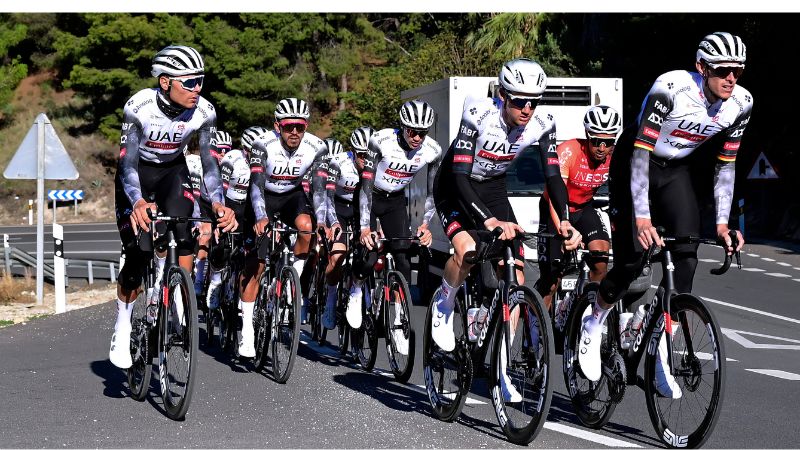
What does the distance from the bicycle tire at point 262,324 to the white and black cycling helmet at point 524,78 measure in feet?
10.9

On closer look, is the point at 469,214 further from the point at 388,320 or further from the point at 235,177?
the point at 235,177

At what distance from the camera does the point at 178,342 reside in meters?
8.35

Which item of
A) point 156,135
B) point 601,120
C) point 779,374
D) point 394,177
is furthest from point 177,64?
point 779,374

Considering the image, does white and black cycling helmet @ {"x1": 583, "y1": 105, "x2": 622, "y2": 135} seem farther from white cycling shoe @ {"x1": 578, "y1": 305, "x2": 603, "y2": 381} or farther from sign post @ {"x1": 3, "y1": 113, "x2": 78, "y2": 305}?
sign post @ {"x1": 3, "y1": 113, "x2": 78, "y2": 305}

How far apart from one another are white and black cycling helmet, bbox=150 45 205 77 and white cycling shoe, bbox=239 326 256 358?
2.79 metres

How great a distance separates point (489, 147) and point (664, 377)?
204cm

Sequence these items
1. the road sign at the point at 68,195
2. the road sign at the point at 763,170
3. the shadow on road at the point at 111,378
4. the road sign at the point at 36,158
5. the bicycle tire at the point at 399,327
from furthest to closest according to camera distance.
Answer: the road sign at the point at 68,195, the road sign at the point at 763,170, the road sign at the point at 36,158, the bicycle tire at the point at 399,327, the shadow on road at the point at 111,378

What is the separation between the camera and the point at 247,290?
11.1m

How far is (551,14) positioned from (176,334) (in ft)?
109

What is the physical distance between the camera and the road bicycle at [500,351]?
7109 mm

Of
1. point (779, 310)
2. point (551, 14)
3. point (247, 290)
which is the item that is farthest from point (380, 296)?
point (551, 14)

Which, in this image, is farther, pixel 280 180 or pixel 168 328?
pixel 280 180

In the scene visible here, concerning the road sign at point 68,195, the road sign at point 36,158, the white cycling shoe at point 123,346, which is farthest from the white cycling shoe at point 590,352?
the road sign at point 68,195

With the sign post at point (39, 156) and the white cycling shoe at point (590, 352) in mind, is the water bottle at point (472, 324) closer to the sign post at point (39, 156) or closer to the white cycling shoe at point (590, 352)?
the white cycling shoe at point (590, 352)
